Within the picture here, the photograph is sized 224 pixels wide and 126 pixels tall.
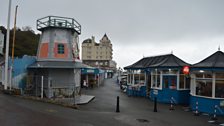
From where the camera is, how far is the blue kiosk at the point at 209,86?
1539cm

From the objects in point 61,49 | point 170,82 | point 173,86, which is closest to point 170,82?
point 170,82

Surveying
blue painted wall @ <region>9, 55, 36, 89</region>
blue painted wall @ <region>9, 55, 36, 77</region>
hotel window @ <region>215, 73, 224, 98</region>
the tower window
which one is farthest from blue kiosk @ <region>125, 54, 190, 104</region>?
blue painted wall @ <region>9, 55, 36, 89</region>

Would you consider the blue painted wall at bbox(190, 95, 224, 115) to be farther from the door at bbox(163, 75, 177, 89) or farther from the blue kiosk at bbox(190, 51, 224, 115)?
the door at bbox(163, 75, 177, 89)

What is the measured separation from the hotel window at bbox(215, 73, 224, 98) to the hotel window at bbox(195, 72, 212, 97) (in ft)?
1.33

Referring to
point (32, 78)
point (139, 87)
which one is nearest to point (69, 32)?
point (32, 78)

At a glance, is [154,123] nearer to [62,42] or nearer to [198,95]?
[198,95]

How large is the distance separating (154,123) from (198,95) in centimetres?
612

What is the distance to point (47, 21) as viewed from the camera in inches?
914

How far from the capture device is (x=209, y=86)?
1591cm

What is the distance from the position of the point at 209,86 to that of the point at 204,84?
0.42 metres

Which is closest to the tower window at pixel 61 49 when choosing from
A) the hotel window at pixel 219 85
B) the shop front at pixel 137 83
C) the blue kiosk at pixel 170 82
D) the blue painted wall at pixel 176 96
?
the shop front at pixel 137 83

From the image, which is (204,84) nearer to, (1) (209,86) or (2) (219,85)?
(1) (209,86)

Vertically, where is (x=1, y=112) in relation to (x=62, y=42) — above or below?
below

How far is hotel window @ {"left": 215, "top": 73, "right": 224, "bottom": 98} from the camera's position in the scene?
50.7 feet
